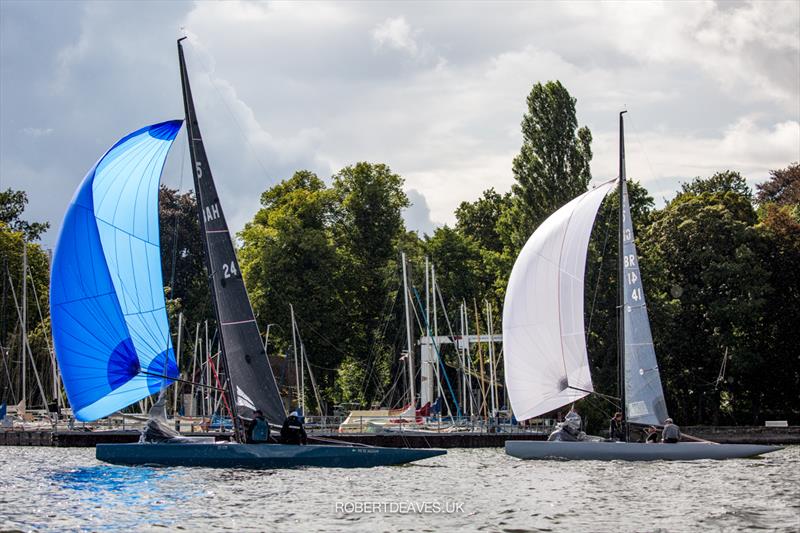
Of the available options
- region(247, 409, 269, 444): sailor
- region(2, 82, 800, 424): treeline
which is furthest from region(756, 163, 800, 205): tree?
region(247, 409, 269, 444): sailor

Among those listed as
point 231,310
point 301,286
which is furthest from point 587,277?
point 231,310

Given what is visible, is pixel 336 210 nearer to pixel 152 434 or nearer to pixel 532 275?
pixel 532 275

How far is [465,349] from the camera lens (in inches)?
2106

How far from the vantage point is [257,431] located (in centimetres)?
2778

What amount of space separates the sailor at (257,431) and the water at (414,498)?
41.2 inches

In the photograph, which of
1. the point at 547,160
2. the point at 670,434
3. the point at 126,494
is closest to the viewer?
the point at 126,494

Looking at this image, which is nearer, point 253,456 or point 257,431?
point 253,456

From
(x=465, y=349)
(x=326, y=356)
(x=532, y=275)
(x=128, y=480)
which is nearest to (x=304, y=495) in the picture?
(x=128, y=480)

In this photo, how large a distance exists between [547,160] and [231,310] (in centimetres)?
3254

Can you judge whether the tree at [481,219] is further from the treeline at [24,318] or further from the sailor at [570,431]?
the sailor at [570,431]

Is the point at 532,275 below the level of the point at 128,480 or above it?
above

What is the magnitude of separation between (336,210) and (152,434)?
43396 mm

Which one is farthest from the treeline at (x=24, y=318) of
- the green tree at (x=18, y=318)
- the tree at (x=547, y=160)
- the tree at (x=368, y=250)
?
the tree at (x=547, y=160)

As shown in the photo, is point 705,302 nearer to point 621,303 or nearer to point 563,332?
point 621,303
